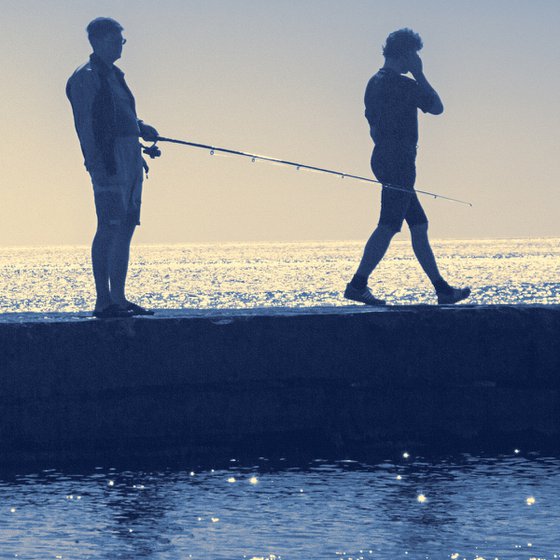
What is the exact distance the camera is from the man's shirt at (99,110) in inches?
333

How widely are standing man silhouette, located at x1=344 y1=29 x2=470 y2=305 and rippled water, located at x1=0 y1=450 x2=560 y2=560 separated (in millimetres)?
1966

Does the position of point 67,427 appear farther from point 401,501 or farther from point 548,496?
point 548,496

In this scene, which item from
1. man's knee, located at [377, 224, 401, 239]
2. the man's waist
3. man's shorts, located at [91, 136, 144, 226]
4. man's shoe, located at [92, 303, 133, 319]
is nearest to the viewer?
man's shoe, located at [92, 303, 133, 319]

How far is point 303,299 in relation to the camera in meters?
80.9

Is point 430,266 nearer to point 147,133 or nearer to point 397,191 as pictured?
point 397,191

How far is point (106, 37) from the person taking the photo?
848 cm

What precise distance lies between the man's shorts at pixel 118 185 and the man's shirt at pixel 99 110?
6cm

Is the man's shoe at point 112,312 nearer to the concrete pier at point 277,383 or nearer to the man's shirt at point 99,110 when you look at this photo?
the concrete pier at point 277,383

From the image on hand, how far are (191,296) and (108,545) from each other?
87686mm

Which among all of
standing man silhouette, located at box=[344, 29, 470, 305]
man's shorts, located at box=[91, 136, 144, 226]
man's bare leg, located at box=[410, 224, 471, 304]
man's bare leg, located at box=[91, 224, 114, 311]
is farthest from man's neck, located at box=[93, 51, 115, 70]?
man's bare leg, located at box=[410, 224, 471, 304]

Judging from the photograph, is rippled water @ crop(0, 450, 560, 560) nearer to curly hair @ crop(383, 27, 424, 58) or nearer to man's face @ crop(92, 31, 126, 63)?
man's face @ crop(92, 31, 126, 63)

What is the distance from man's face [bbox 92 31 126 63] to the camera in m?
8.48

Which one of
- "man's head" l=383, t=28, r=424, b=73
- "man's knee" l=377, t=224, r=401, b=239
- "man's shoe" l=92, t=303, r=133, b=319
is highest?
"man's head" l=383, t=28, r=424, b=73

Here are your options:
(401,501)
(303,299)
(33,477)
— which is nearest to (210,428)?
(33,477)
